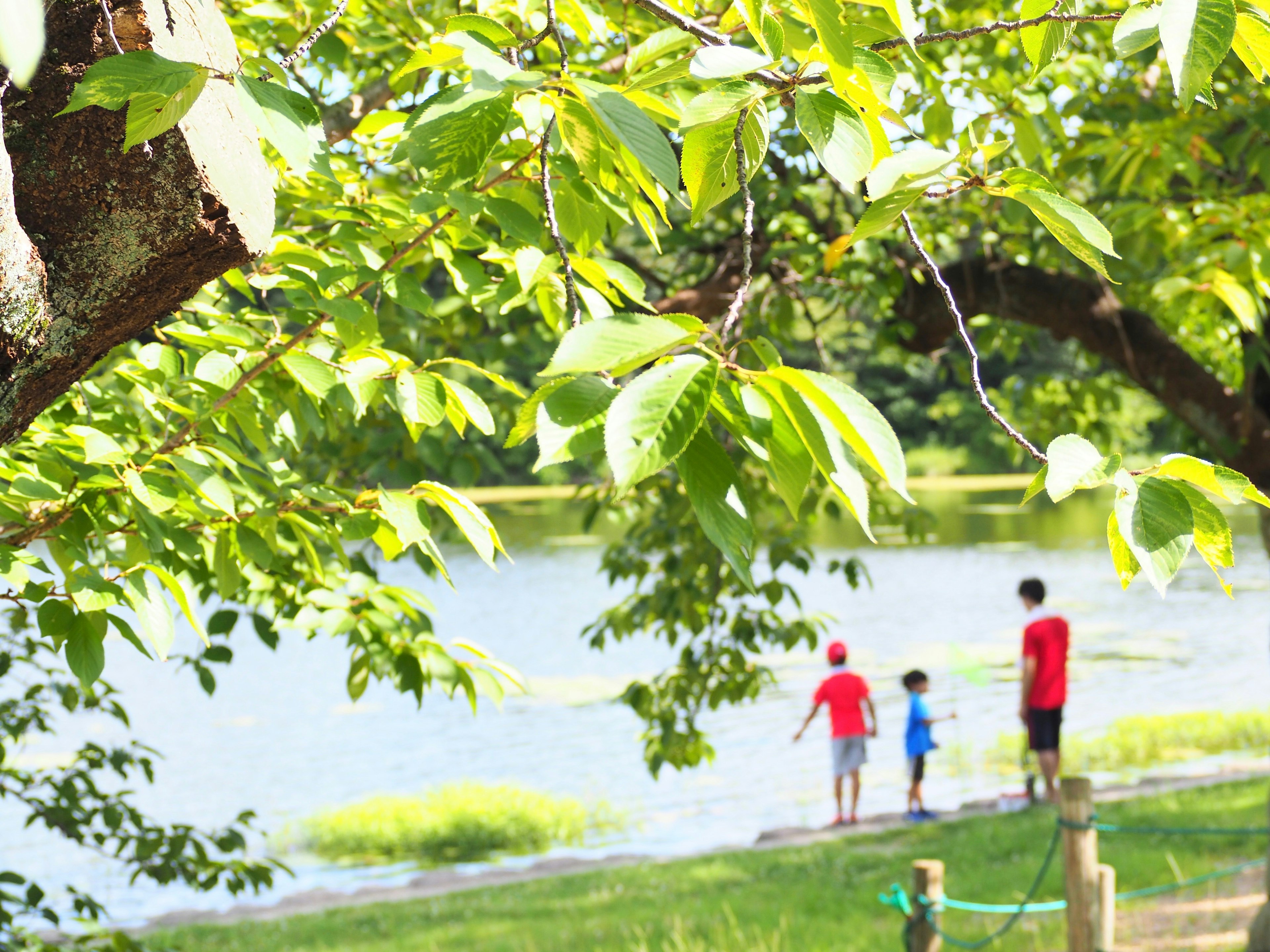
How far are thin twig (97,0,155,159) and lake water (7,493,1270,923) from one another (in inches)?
164

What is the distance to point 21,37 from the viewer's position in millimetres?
497

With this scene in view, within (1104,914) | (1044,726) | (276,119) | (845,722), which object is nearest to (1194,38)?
(276,119)

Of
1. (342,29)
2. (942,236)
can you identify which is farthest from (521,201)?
(942,236)

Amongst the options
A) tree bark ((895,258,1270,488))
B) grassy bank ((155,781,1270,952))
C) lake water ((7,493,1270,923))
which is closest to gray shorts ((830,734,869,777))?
lake water ((7,493,1270,923))

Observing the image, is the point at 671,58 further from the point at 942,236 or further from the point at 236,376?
the point at 942,236

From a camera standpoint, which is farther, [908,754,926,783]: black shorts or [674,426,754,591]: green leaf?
[908,754,926,783]: black shorts

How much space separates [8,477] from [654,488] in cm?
345

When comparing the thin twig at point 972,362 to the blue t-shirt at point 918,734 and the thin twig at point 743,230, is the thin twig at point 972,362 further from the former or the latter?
the blue t-shirt at point 918,734

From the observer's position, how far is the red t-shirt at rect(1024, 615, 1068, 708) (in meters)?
7.36

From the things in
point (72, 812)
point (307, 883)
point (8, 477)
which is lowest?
point (307, 883)

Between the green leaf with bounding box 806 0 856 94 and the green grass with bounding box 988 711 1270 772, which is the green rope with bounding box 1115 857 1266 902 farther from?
A: the green grass with bounding box 988 711 1270 772

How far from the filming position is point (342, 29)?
9.79 ft

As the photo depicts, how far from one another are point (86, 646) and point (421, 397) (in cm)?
57

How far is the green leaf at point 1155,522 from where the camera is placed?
808mm
